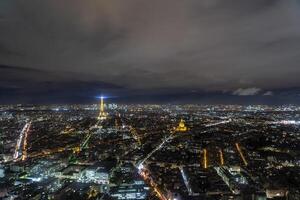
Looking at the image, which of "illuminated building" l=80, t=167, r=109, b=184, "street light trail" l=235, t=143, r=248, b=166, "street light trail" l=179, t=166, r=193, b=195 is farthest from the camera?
"street light trail" l=235, t=143, r=248, b=166

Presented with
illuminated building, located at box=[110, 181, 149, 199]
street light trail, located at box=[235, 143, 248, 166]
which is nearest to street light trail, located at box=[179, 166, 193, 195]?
illuminated building, located at box=[110, 181, 149, 199]

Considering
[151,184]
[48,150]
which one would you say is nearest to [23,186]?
[151,184]

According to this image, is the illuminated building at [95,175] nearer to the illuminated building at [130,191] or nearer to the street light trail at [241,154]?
the illuminated building at [130,191]

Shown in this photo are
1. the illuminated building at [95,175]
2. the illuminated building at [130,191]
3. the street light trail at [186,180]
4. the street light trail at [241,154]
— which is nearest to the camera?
the illuminated building at [130,191]

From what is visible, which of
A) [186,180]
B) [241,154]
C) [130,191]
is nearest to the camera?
[130,191]

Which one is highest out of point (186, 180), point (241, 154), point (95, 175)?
point (241, 154)

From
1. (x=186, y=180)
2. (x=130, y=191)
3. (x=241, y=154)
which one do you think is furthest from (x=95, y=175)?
(x=241, y=154)

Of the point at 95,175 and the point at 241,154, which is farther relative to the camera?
the point at 241,154

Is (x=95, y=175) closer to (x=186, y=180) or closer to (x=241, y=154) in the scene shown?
(x=186, y=180)

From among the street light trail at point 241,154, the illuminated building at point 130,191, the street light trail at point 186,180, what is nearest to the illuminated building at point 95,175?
the illuminated building at point 130,191

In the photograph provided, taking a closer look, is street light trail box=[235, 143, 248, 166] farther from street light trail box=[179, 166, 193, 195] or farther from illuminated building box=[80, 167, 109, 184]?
illuminated building box=[80, 167, 109, 184]

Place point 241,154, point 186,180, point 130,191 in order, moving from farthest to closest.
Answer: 1. point 241,154
2. point 186,180
3. point 130,191
